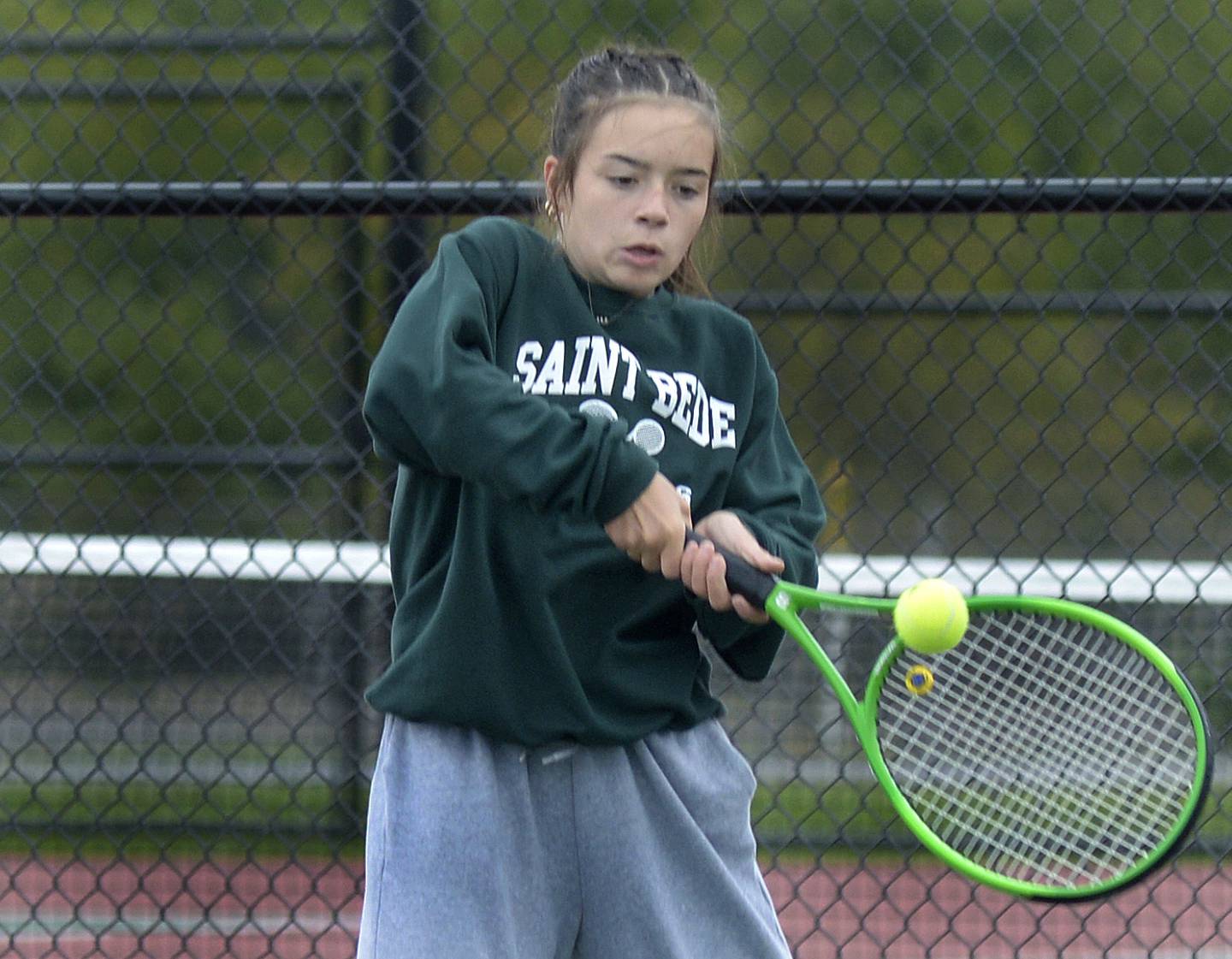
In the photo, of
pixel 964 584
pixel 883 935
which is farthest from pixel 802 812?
pixel 964 584

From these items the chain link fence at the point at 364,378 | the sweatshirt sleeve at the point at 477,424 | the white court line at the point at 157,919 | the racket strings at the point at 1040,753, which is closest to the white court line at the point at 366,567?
the chain link fence at the point at 364,378

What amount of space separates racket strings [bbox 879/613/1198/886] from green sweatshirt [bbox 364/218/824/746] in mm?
218

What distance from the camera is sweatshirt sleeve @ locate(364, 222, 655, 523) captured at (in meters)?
1.56

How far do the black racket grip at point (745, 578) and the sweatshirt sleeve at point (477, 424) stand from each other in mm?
141

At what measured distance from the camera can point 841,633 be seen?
3.54 metres

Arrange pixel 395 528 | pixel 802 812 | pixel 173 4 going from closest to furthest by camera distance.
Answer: pixel 395 528, pixel 173 4, pixel 802 812

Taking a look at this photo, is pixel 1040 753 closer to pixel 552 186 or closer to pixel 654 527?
pixel 654 527

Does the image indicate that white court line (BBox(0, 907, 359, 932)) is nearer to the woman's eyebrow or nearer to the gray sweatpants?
the gray sweatpants

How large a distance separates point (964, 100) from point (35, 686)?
8.63 ft

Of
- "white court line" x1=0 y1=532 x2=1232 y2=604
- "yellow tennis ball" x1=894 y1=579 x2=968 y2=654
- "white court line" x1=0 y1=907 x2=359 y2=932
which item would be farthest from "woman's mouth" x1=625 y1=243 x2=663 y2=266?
"white court line" x1=0 y1=907 x2=359 y2=932

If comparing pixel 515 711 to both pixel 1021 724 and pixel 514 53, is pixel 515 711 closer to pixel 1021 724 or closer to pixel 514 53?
pixel 1021 724

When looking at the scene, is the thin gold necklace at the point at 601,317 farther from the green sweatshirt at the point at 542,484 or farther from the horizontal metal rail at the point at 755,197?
the horizontal metal rail at the point at 755,197

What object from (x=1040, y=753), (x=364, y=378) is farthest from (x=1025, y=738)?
(x=364, y=378)

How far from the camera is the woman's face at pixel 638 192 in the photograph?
172 centimetres
